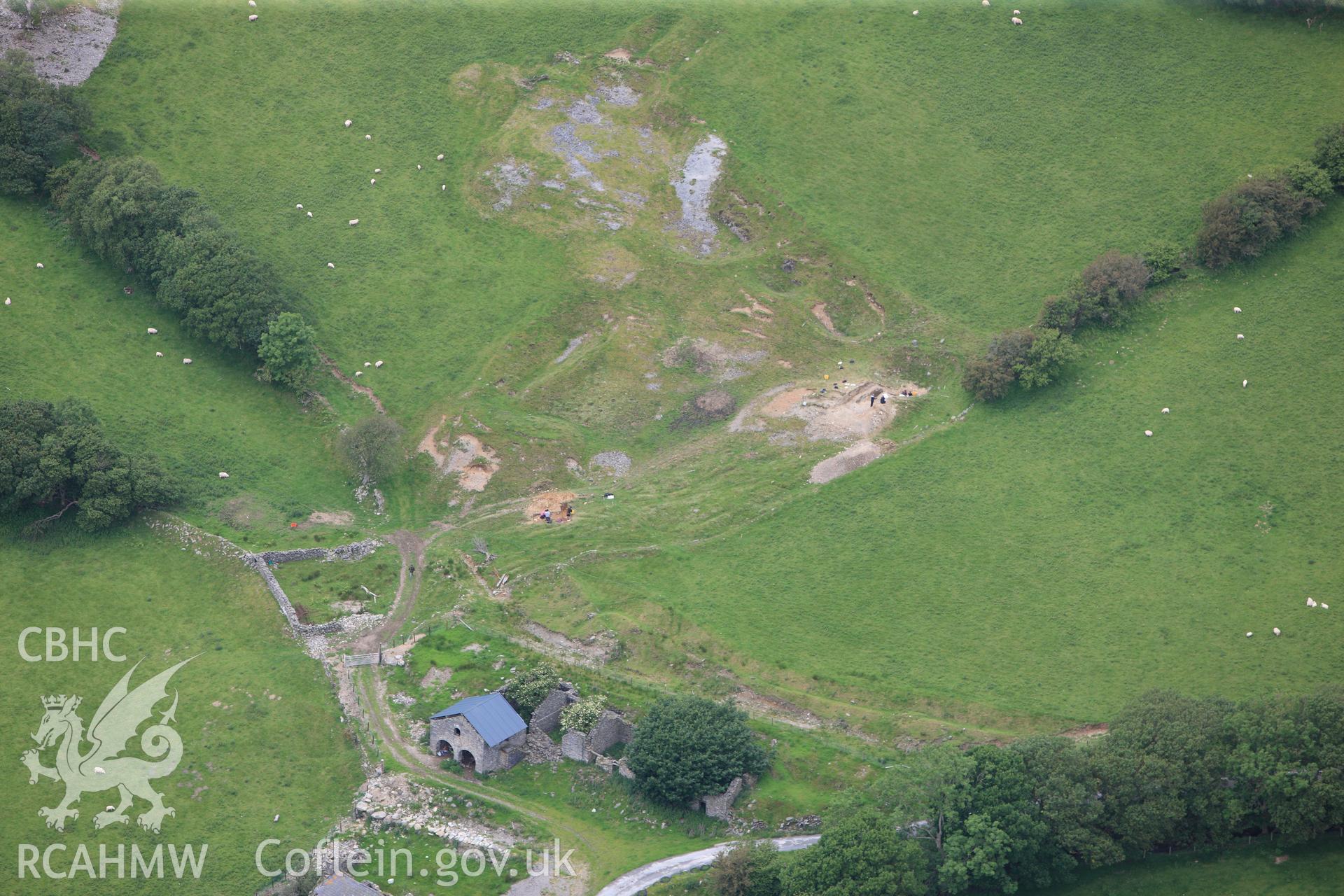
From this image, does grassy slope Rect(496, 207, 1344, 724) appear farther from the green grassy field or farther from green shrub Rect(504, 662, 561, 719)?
green shrub Rect(504, 662, 561, 719)

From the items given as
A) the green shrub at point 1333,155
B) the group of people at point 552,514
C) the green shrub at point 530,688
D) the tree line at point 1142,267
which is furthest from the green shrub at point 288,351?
the green shrub at point 1333,155

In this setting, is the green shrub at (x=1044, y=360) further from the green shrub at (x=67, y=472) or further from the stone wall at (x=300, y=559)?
the green shrub at (x=67, y=472)

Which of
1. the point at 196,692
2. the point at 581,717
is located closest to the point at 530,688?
the point at 581,717

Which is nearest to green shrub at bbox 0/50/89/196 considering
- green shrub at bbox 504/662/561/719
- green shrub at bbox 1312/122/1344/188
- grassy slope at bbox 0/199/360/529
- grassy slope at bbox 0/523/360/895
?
grassy slope at bbox 0/199/360/529

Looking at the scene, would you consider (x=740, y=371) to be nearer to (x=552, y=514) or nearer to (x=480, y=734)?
(x=552, y=514)

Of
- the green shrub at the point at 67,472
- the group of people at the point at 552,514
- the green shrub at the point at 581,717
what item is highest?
the green shrub at the point at 67,472

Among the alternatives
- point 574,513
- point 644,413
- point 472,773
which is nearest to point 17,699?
point 472,773
